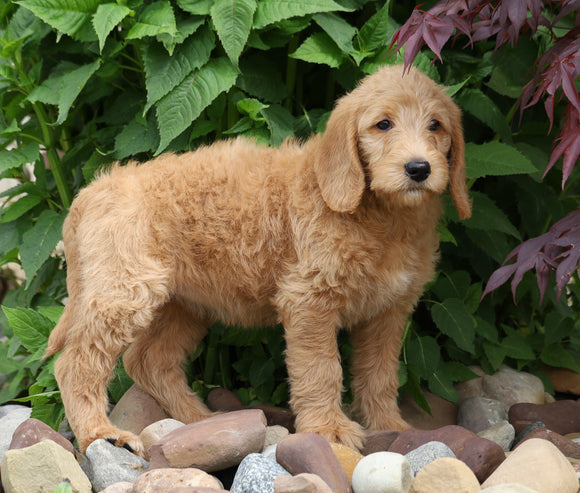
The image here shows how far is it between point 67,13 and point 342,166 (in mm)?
2061

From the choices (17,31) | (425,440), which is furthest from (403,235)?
(17,31)

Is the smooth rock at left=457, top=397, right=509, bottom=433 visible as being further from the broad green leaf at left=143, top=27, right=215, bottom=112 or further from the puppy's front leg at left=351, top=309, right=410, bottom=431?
the broad green leaf at left=143, top=27, right=215, bottom=112

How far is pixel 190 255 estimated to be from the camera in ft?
13.6

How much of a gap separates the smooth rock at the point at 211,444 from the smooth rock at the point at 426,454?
2.47 ft

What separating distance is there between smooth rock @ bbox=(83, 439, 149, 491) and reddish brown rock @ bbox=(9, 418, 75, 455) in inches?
4.8

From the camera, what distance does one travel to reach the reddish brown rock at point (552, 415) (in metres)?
4.64

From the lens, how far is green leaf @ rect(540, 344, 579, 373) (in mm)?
5297

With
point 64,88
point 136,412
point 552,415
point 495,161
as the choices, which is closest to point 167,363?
point 136,412

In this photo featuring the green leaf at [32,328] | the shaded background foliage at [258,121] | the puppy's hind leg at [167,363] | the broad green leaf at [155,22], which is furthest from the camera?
the green leaf at [32,328]

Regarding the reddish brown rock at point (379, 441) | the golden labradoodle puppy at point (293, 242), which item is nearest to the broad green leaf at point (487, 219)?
the golden labradoodle puppy at point (293, 242)

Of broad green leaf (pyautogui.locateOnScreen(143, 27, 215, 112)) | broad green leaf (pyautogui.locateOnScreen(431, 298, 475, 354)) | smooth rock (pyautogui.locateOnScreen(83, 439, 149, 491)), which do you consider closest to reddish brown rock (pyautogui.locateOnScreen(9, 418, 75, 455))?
smooth rock (pyautogui.locateOnScreen(83, 439, 149, 491))

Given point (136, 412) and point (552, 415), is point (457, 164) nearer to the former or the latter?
point (552, 415)

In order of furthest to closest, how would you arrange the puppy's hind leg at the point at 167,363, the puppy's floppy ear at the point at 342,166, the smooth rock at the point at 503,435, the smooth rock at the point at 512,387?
the smooth rock at the point at 512,387 → the puppy's hind leg at the point at 167,363 → the smooth rock at the point at 503,435 → the puppy's floppy ear at the point at 342,166

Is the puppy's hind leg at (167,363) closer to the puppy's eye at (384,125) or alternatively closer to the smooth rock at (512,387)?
the puppy's eye at (384,125)
